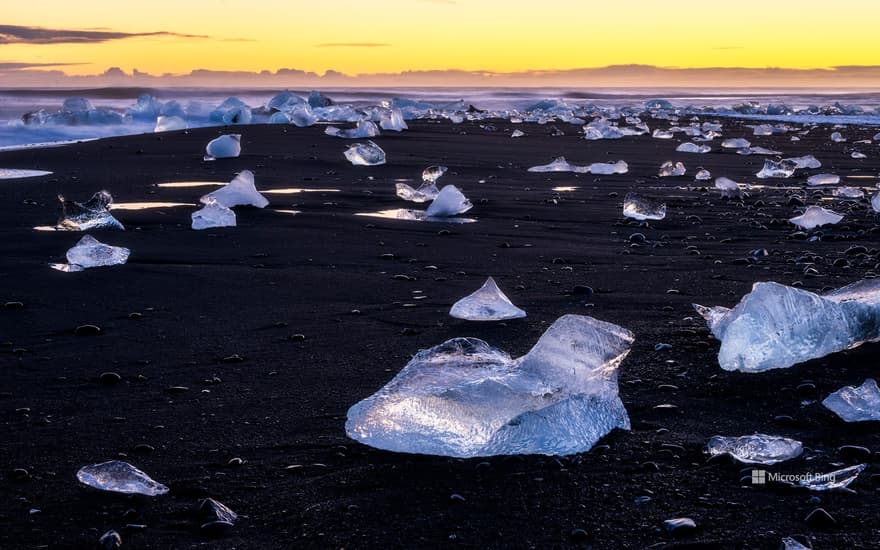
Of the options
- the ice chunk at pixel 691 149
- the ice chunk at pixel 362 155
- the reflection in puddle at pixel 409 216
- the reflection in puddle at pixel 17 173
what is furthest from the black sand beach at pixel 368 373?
the ice chunk at pixel 691 149

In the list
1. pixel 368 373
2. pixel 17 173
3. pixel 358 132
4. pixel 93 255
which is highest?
pixel 358 132

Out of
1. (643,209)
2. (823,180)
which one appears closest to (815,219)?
(643,209)

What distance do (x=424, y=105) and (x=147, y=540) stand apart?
2505 centimetres

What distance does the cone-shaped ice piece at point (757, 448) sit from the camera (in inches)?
78.5

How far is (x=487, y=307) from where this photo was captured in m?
3.21

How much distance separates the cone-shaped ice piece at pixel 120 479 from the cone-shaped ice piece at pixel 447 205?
375 cm

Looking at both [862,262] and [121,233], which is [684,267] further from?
[121,233]

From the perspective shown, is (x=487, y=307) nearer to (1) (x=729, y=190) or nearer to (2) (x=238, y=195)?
(2) (x=238, y=195)

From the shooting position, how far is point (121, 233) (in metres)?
4.85

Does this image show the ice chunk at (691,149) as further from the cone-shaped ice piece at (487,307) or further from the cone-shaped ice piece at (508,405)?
the cone-shaped ice piece at (508,405)

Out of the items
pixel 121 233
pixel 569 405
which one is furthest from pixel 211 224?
pixel 569 405

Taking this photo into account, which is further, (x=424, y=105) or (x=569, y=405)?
(x=424, y=105)

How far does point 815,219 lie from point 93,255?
13.2ft

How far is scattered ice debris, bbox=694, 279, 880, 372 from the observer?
262 cm
